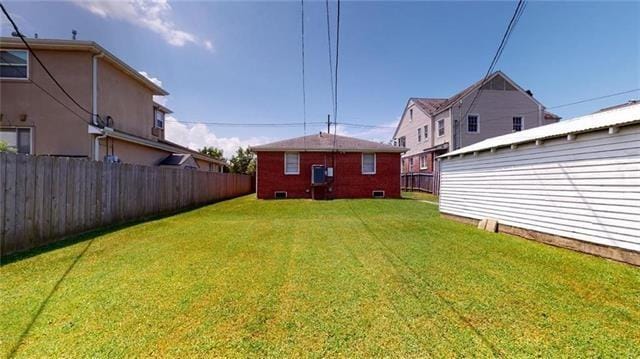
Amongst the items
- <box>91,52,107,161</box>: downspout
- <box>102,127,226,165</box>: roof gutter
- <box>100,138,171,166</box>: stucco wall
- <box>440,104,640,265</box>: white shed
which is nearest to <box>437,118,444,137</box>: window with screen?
<box>440,104,640,265</box>: white shed

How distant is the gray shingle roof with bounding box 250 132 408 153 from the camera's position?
16.4 metres

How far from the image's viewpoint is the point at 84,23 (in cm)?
1160

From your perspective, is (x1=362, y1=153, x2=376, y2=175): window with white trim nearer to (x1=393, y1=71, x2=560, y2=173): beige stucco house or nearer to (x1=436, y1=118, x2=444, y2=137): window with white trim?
(x1=393, y1=71, x2=560, y2=173): beige stucco house

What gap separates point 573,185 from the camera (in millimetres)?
5438

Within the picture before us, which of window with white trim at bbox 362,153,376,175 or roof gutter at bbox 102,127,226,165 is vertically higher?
roof gutter at bbox 102,127,226,165

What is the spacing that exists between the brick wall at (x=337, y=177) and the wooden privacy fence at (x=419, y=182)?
356cm

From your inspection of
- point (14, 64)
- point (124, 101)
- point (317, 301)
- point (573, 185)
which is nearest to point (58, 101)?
point (14, 64)

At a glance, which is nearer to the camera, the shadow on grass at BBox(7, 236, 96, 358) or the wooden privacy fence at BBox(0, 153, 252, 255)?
the shadow on grass at BBox(7, 236, 96, 358)

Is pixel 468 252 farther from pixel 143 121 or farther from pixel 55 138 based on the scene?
pixel 143 121

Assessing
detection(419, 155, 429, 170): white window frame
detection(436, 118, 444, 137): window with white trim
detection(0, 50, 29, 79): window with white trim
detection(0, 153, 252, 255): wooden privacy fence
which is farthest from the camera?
detection(419, 155, 429, 170): white window frame

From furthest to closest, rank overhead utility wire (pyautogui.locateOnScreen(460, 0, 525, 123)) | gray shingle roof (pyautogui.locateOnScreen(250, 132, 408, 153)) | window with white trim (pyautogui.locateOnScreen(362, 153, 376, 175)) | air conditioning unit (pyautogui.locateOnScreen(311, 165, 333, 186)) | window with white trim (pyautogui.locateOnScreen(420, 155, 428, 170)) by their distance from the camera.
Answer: window with white trim (pyautogui.locateOnScreen(420, 155, 428, 170)) → window with white trim (pyautogui.locateOnScreen(362, 153, 376, 175)) → air conditioning unit (pyautogui.locateOnScreen(311, 165, 333, 186)) → gray shingle roof (pyautogui.locateOnScreen(250, 132, 408, 153)) → overhead utility wire (pyautogui.locateOnScreen(460, 0, 525, 123))

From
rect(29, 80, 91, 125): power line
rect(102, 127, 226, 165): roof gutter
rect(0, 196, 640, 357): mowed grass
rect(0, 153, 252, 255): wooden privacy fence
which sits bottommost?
rect(0, 196, 640, 357): mowed grass

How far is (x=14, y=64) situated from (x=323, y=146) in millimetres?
13829

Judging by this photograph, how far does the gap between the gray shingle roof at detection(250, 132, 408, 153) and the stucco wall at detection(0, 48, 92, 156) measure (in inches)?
311
